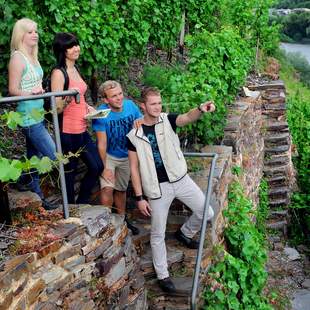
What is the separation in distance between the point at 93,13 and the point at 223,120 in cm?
227

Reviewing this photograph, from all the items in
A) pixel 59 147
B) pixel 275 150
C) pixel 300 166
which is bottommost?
pixel 300 166

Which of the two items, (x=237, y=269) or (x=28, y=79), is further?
(x=237, y=269)

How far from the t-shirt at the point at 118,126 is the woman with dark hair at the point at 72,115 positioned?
147 mm

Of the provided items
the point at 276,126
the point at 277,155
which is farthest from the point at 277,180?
the point at 276,126

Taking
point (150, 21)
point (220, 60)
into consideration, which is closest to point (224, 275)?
point (220, 60)

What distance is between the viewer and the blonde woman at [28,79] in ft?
13.3

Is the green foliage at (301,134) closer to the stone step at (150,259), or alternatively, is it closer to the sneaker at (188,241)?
the sneaker at (188,241)

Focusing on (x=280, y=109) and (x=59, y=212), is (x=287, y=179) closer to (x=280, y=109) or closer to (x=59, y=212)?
(x=280, y=109)

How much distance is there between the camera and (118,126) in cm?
458

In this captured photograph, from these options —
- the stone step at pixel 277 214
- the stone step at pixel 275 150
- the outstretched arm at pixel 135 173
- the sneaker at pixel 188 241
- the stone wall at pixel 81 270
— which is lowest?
the stone step at pixel 277 214

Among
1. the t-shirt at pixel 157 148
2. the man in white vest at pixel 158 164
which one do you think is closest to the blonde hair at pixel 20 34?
the man in white vest at pixel 158 164

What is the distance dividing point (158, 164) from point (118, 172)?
0.55 metres

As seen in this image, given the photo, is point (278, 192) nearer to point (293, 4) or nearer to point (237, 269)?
point (237, 269)

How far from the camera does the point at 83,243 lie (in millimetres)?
3861
